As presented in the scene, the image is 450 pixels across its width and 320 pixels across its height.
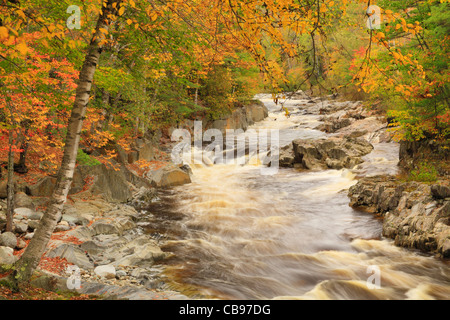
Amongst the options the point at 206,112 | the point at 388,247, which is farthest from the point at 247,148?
the point at 388,247

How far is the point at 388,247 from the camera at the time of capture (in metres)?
8.05

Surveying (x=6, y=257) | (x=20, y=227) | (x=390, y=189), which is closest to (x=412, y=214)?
(x=390, y=189)

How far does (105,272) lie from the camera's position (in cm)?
588

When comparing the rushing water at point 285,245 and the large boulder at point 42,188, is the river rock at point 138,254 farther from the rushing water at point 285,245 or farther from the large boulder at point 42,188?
the large boulder at point 42,188

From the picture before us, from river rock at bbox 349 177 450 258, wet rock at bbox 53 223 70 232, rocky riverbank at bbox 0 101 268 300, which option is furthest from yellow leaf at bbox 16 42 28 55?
river rock at bbox 349 177 450 258

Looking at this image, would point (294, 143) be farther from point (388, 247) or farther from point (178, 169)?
point (388, 247)

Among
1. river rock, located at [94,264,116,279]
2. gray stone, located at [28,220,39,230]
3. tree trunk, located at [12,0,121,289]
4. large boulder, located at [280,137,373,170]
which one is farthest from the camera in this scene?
large boulder, located at [280,137,373,170]

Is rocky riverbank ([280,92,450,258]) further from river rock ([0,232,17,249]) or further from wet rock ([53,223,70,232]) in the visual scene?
wet rock ([53,223,70,232])

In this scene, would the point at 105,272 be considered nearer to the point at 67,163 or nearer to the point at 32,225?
the point at 67,163

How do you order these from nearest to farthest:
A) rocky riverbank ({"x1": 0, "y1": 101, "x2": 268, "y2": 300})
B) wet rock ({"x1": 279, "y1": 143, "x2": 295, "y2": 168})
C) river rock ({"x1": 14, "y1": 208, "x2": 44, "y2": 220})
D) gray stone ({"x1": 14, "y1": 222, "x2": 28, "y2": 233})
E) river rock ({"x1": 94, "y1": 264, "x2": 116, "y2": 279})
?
rocky riverbank ({"x1": 0, "y1": 101, "x2": 268, "y2": 300}), river rock ({"x1": 94, "y1": 264, "x2": 116, "y2": 279}), gray stone ({"x1": 14, "y1": 222, "x2": 28, "y2": 233}), river rock ({"x1": 14, "y1": 208, "x2": 44, "y2": 220}), wet rock ({"x1": 279, "y1": 143, "x2": 295, "y2": 168})

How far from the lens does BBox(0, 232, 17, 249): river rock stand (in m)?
6.24

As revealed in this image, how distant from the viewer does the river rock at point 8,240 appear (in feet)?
20.5

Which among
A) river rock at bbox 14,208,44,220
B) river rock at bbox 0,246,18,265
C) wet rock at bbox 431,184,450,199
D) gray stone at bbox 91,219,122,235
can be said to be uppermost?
wet rock at bbox 431,184,450,199

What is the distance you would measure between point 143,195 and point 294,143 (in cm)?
1063
